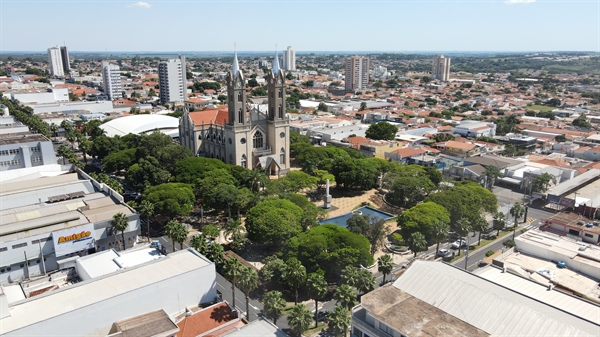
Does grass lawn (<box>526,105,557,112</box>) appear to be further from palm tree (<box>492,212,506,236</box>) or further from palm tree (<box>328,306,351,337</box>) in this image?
palm tree (<box>328,306,351,337</box>)

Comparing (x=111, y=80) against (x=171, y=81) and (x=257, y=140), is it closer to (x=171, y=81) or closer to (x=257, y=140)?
(x=171, y=81)

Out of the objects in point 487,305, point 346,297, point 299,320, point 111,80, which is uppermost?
point 111,80

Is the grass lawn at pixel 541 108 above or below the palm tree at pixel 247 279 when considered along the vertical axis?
below

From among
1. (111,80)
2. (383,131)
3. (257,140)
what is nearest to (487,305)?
(257,140)

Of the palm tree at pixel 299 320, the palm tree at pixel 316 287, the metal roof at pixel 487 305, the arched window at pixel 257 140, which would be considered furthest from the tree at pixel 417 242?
the arched window at pixel 257 140

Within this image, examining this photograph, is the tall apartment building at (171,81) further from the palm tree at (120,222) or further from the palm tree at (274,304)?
the palm tree at (274,304)

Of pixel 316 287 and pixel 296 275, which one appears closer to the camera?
pixel 316 287
